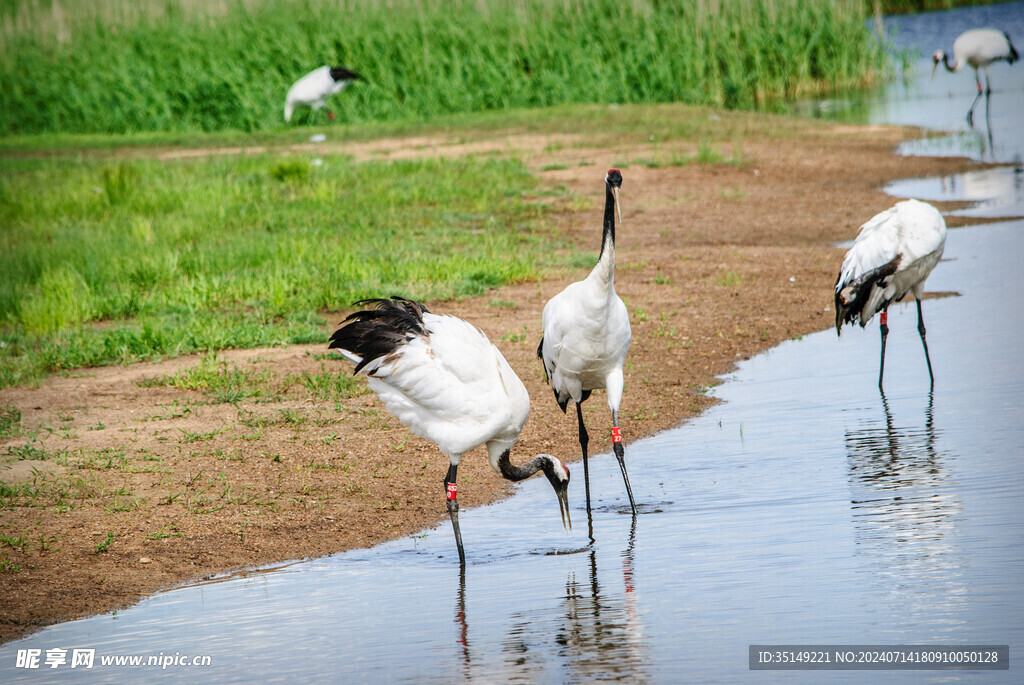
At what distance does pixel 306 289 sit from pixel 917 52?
2095cm

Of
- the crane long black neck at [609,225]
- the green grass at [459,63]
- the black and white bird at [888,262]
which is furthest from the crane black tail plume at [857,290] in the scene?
the green grass at [459,63]

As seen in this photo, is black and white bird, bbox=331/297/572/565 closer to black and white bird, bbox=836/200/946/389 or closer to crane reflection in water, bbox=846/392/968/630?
crane reflection in water, bbox=846/392/968/630

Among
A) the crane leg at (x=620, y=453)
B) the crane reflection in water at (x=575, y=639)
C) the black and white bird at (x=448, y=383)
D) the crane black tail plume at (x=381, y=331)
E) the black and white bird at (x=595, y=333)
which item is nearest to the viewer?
the crane reflection in water at (x=575, y=639)

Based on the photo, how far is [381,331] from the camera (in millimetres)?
5809

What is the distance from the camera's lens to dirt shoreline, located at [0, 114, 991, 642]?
216 inches

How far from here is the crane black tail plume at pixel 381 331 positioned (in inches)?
227

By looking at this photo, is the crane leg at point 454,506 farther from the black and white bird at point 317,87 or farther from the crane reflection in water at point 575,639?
the black and white bird at point 317,87

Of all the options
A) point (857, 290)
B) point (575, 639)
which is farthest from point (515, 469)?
point (857, 290)

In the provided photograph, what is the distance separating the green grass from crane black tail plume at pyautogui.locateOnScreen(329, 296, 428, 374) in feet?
55.5

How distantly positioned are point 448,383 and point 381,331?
46cm

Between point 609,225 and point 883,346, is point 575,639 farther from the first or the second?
point 883,346

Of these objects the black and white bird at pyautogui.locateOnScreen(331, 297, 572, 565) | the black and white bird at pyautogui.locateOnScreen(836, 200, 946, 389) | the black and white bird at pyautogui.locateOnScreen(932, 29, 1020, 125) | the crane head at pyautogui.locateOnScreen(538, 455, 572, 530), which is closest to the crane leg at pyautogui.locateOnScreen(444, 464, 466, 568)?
the black and white bird at pyautogui.locateOnScreen(331, 297, 572, 565)

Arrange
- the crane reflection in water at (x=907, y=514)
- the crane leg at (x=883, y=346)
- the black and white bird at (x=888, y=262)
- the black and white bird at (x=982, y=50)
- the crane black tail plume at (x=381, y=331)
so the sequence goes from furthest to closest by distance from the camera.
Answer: the black and white bird at (x=982, y=50) → the black and white bird at (x=888, y=262) → the crane leg at (x=883, y=346) → the crane black tail plume at (x=381, y=331) → the crane reflection in water at (x=907, y=514)

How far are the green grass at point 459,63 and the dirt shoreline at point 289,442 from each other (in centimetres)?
1123
